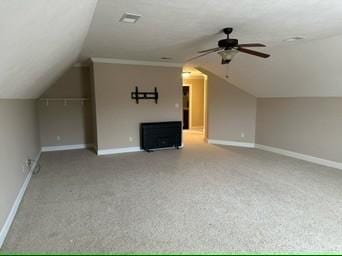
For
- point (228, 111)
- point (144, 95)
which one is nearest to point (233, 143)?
point (228, 111)

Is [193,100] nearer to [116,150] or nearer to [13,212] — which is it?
[116,150]

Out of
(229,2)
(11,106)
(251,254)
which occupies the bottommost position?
(251,254)

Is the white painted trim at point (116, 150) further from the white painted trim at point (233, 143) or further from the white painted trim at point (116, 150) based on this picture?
the white painted trim at point (233, 143)

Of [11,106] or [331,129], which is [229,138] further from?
[11,106]

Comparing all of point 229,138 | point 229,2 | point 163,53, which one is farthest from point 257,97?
point 229,2

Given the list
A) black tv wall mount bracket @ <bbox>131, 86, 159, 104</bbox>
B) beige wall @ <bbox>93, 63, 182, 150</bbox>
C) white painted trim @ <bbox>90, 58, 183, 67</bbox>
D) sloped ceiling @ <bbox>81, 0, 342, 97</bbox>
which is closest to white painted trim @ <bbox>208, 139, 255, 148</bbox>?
beige wall @ <bbox>93, 63, 182, 150</bbox>

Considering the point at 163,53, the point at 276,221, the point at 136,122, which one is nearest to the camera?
the point at 276,221

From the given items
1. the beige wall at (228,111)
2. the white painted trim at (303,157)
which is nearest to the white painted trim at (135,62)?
the beige wall at (228,111)

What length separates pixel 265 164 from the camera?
4633 mm

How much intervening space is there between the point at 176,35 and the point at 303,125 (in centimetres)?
353

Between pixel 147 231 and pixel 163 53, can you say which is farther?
pixel 163 53

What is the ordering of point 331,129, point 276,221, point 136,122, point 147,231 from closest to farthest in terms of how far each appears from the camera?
1. point 147,231
2. point 276,221
3. point 331,129
4. point 136,122

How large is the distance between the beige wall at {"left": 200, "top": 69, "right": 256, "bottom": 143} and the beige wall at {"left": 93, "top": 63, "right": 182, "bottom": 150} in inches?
43.5

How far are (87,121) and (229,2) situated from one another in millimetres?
5013
